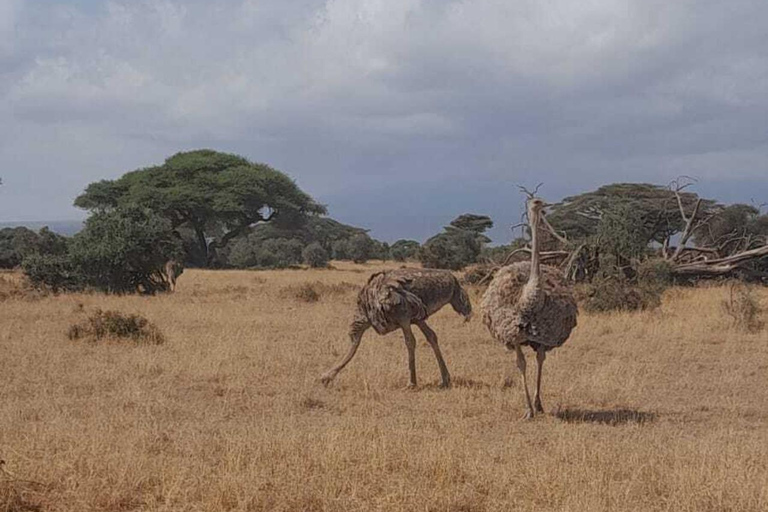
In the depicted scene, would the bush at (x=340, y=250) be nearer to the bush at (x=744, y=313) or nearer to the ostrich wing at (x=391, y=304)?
the bush at (x=744, y=313)

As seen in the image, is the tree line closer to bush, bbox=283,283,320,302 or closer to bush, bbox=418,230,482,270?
bush, bbox=418,230,482,270

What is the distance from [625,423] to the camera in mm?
8492

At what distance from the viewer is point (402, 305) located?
1029cm

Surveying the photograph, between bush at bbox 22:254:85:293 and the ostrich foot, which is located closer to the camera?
the ostrich foot

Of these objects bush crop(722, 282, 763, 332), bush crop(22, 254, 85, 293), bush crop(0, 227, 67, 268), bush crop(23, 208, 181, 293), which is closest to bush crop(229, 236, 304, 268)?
bush crop(0, 227, 67, 268)

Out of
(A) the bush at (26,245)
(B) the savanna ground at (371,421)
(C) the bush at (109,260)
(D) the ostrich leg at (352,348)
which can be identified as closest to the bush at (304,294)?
(C) the bush at (109,260)

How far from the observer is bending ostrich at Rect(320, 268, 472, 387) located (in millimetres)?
10273

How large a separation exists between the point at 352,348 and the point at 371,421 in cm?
238

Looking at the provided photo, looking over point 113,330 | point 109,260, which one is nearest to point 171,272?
point 109,260

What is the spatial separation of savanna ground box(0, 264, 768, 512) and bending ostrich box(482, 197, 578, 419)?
0.72 m

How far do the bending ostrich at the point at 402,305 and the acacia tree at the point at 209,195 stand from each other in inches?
1166

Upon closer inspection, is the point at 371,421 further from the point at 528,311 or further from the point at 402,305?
the point at 402,305

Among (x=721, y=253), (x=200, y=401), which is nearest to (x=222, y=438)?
(x=200, y=401)

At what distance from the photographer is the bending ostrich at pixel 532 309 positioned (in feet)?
27.7
